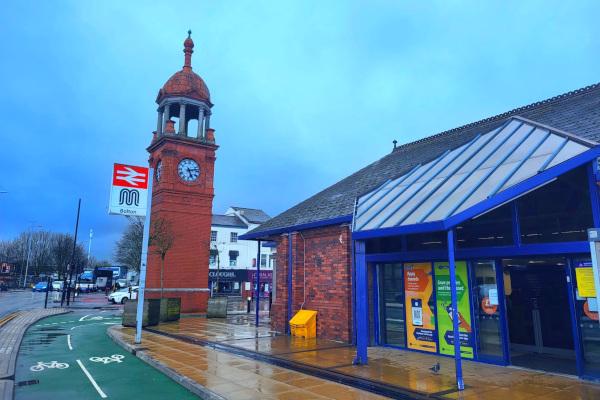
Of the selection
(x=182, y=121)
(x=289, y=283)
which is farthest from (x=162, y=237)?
(x=289, y=283)

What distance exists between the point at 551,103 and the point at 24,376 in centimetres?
1692

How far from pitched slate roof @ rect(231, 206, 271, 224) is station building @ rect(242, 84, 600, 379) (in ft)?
139

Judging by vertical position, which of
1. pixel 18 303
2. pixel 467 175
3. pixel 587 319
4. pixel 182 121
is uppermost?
pixel 182 121

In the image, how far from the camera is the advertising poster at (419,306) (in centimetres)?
1037

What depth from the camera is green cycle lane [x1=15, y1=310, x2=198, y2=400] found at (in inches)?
303

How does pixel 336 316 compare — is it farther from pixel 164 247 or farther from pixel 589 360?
pixel 164 247

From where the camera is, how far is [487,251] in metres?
9.03

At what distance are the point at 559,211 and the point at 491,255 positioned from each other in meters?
1.72

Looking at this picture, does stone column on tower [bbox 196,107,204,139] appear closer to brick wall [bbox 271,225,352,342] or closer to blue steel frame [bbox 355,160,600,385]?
brick wall [bbox 271,225,352,342]

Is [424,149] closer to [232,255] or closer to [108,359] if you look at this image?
[108,359]

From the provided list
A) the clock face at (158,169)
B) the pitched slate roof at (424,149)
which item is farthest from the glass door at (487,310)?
the clock face at (158,169)

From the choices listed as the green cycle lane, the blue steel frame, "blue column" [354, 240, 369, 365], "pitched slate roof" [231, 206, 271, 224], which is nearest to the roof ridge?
the blue steel frame

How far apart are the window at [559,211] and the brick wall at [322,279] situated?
5077 millimetres

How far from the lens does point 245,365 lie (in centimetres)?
948
